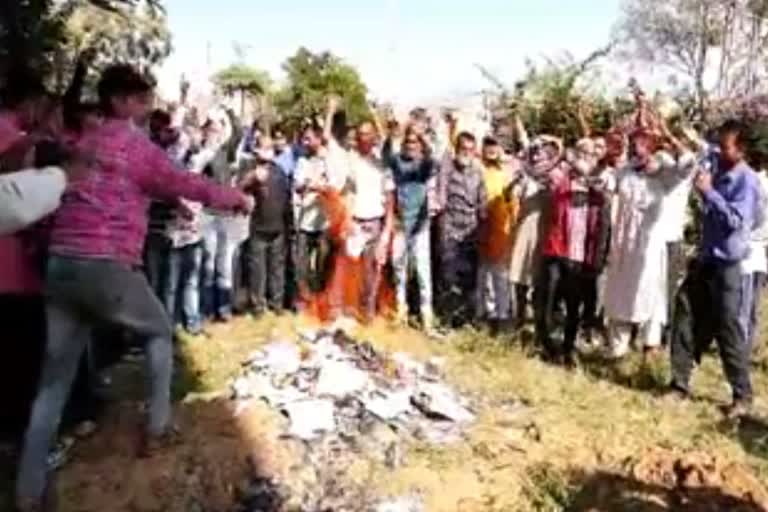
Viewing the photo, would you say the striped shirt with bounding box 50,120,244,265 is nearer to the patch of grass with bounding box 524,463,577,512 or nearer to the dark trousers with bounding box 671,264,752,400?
the patch of grass with bounding box 524,463,577,512

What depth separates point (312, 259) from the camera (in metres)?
10.6

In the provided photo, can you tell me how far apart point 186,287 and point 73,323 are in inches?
165

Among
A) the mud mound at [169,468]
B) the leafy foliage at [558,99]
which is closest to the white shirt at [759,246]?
the mud mound at [169,468]

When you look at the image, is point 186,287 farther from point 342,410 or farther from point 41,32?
point 342,410

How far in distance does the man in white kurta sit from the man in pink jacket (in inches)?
161

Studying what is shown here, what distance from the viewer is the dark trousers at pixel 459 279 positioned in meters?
10.3

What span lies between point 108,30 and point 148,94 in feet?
60.9

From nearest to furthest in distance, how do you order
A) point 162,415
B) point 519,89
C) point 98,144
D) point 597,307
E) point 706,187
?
point 98,144 < point 162,415 < point 706,187 < point 597,307 < point 519,89

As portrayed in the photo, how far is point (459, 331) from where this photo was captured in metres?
10.0

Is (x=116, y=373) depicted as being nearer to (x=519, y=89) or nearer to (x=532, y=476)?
(x=532, y=476)

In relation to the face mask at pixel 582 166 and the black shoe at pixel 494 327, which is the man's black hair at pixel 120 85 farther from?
the black shoe at pixel 494 327

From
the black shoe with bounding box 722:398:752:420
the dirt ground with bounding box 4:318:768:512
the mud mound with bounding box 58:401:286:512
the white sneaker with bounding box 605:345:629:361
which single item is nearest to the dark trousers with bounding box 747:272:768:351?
the black shoe with bounding box 722:398:752:420

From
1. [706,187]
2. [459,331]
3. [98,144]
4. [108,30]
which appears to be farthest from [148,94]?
[108,30]

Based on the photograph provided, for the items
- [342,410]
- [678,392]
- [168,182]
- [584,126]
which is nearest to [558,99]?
[584,126]
